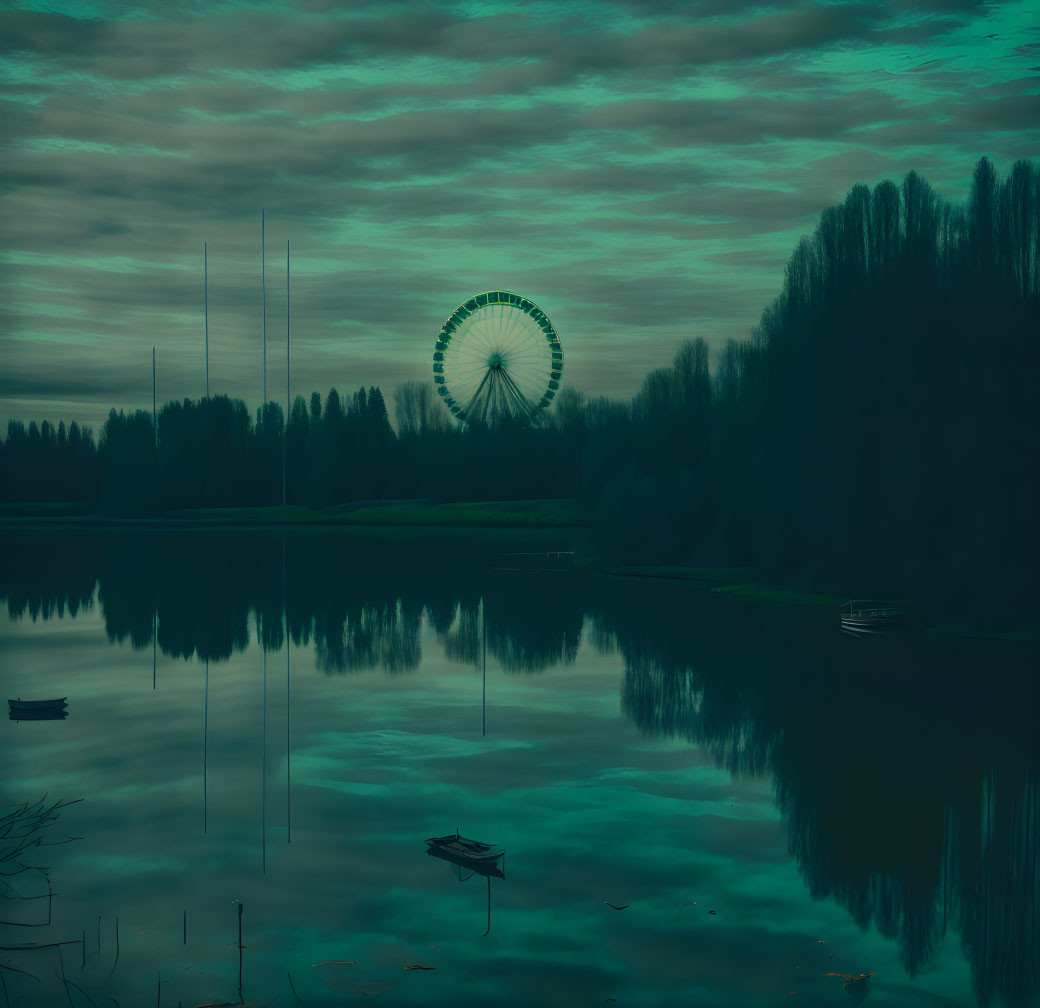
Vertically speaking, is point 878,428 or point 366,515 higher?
point 878,428

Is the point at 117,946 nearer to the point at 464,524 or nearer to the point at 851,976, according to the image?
the point at 851,976

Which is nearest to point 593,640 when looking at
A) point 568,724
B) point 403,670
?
point 403,670

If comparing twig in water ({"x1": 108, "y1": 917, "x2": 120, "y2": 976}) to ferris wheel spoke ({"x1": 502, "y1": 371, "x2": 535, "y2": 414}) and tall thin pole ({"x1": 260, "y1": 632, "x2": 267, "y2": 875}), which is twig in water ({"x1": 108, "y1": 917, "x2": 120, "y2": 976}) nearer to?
tall thin pole ({"x1": 260, "y1": 632, "x2": 267, "y2": 875})

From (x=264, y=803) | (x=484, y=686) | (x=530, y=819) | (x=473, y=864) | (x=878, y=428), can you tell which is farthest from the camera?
(x=878, y=428)

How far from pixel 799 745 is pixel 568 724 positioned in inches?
171

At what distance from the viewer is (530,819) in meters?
15.4

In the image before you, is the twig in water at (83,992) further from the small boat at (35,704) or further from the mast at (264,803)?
the small boat at (35,704)

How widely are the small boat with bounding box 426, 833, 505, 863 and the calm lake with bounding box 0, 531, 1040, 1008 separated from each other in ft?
0.86

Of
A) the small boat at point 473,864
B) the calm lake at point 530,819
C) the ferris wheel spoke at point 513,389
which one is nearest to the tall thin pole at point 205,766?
the calm lake at point 530,819

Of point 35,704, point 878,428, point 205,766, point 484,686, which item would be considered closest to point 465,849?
point 205,766

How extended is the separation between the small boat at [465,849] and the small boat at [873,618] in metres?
23.0

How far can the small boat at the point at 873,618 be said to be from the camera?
34534 millimetres

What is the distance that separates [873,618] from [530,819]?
22.2 m

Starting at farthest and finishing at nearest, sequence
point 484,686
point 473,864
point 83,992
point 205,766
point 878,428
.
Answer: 1. point 878,428
2. point 484,686
3. point 205,766
4. point 473,864
5. point 83,992
